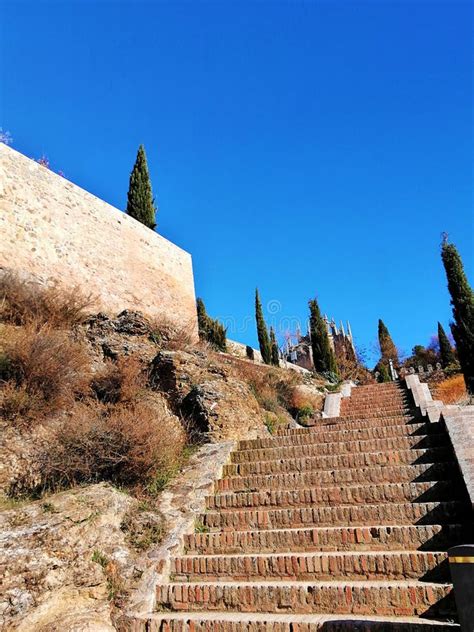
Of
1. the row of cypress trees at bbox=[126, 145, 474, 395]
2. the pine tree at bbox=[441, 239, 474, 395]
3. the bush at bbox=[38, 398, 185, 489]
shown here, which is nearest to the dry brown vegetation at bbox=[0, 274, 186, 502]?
the bush at bbox=[38, 398, 185, 489]

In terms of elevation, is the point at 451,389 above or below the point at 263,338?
below

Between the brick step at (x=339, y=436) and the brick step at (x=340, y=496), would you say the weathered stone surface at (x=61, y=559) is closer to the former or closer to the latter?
the brick step at (x=340, y=496)

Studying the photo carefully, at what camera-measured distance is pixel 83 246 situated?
1309 centimetres

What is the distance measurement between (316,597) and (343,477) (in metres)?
1.80

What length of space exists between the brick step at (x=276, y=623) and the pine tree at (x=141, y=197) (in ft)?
56.3

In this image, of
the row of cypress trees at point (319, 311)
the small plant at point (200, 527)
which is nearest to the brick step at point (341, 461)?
the small plant at point (200, 527)

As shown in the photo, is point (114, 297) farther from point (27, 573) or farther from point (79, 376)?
point (27, 573)

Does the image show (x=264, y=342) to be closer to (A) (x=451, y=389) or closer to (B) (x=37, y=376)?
(A) (x=451, y=389)

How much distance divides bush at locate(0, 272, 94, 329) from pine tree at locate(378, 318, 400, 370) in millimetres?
29617

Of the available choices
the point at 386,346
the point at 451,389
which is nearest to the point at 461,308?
the point at 451,389

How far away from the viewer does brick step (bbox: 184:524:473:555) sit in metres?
3.95

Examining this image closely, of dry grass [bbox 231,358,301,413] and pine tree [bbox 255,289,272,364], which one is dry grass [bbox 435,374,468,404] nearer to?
dry grass [bbox 231,358,301,413]

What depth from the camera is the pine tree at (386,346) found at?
36.4 m

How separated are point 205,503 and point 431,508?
2.43m
